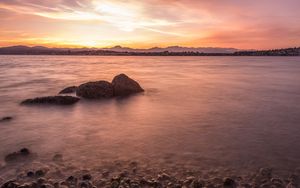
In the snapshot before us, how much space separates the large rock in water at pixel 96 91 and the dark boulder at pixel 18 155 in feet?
32.4

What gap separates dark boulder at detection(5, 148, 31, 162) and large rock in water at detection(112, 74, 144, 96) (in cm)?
1095

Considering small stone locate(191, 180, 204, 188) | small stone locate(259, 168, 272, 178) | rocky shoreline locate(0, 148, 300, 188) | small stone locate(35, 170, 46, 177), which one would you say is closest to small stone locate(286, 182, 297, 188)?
rocky shoreline locate(0, 148, 300, 188)

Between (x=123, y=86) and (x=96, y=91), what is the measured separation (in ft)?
6.81

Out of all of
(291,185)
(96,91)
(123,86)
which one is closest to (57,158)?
(291,185)

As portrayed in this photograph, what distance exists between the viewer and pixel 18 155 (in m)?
8.72

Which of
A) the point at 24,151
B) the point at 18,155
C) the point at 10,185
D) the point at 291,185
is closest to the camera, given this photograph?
the point at 10,185

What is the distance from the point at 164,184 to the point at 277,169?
2.95 meters

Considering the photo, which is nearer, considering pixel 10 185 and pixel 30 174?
pixel 10 185

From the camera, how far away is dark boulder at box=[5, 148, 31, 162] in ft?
27.6

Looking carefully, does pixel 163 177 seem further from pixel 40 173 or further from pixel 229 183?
pixel 40 173

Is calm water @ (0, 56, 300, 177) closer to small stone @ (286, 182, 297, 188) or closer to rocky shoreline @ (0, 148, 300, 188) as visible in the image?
rocky shoreline @ (0, 148, 300, 188)

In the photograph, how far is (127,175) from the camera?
292 inches

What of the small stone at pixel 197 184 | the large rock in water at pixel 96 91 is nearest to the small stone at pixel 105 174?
the small stone at pixel 197 184

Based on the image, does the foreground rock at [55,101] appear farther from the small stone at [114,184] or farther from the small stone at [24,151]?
the small stone at [114,184]
